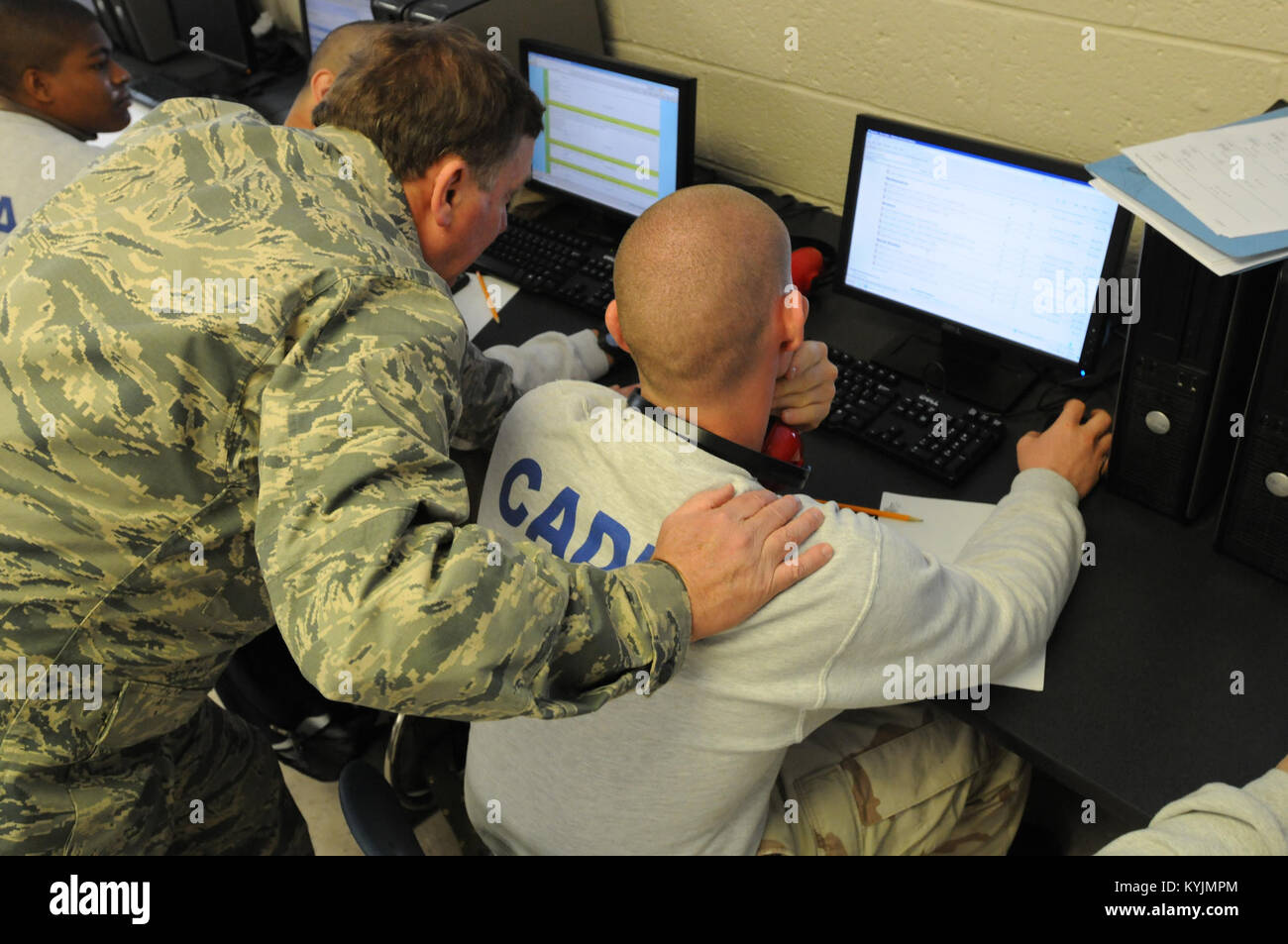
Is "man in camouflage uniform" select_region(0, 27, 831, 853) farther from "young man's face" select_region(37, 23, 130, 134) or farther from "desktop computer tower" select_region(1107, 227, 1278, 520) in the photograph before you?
Answer: "young man's face" select_region(37, 23, 130, 134)

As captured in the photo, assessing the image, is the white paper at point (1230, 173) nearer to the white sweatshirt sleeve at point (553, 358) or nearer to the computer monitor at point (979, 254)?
the computer monitor at point (979, 254)

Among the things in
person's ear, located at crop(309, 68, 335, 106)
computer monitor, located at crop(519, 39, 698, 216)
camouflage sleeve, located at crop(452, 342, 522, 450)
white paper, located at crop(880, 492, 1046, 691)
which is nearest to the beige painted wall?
computer monitor, located at crop(519, 39, 698, 216)

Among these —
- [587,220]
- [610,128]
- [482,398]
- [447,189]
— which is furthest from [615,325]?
[587,220]

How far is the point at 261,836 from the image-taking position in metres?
1.72

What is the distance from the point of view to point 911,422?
160 cm

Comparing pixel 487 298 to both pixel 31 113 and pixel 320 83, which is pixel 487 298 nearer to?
pixel 320 83

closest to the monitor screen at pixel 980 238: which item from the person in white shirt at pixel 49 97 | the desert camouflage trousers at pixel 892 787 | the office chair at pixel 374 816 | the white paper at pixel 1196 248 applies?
the white paper at pixel 1196 248

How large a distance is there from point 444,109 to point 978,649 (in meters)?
0.87

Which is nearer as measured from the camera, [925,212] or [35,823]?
[35,823]

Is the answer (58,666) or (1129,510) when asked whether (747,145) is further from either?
(58,666)

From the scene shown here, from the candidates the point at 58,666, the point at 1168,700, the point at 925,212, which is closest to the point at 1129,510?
the point at 1168,700

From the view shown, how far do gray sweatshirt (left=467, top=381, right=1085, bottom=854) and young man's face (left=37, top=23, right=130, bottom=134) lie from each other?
5.52ft

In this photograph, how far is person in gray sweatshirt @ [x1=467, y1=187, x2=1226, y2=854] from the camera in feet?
3.43
